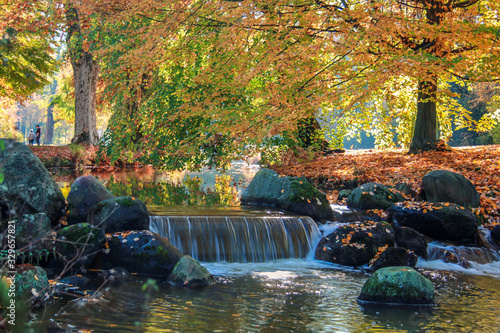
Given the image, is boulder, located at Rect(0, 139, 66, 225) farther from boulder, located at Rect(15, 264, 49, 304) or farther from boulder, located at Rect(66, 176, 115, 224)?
boulder, located at Rect(15, 264, 49, 304)

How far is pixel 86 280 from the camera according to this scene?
6551 mm

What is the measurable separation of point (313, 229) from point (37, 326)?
6.45 metres

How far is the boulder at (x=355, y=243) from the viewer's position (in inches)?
338

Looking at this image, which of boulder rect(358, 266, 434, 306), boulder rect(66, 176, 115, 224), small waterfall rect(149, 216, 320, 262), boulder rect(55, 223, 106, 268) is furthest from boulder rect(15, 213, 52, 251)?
boulder rect(358, 266, 434, 306)

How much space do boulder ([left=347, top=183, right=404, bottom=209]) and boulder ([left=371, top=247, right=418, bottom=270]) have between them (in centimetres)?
315

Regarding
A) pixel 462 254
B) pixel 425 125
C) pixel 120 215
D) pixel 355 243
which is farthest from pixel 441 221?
pixel 425 125

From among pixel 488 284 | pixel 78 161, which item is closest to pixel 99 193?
pixel 488 284

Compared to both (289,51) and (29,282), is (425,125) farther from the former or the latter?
(29,282)

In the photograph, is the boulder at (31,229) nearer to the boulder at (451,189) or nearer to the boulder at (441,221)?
the boulder at (441,221)

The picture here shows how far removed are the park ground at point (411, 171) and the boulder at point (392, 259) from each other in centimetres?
385

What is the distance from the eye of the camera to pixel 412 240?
9.35m

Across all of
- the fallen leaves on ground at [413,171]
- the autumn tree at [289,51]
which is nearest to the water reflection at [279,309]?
the autumn tree at [289,51]

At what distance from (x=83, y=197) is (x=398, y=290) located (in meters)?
6.63

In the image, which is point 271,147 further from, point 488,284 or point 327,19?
point 488,284
